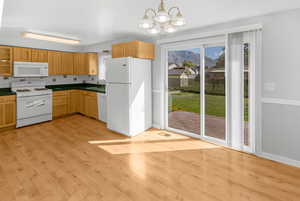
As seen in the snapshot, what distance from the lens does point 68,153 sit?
3.35m

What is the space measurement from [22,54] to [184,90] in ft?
15.3

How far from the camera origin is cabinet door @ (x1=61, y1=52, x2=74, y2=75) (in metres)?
6.15

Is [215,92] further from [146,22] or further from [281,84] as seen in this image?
[146,22]

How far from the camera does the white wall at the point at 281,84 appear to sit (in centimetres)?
278

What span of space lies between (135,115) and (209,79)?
1.83m

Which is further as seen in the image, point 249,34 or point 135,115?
point 135,115

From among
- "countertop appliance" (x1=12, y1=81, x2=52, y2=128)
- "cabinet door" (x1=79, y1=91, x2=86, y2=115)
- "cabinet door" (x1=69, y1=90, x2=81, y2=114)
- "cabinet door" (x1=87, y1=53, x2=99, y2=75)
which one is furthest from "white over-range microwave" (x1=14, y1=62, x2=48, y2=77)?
"cabinet door" (x1=87, y1=53, x2=99, y2=75)

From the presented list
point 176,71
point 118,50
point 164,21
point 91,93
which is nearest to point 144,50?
point 118,50

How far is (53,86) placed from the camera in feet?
20.3

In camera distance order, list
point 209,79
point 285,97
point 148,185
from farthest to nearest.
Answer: point 209,79 < point 285,97 < point 148,185

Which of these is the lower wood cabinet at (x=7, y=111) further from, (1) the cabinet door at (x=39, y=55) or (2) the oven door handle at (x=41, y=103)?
(1) the cabinet door at (x=39, y=55)

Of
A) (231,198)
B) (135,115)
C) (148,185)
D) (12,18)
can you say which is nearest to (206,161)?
A: (231,198)

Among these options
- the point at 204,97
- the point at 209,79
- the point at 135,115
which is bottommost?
the point at 135,115

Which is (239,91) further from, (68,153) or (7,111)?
(7,111)
